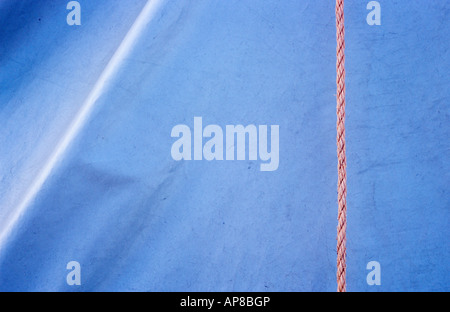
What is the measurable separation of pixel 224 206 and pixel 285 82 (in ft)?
0.82

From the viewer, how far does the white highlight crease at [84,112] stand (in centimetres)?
63

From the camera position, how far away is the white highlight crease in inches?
24.7

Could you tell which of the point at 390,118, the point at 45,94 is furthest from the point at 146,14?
the point at 390,118

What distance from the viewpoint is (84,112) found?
634 mm

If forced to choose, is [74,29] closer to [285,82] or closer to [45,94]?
[45,94]
